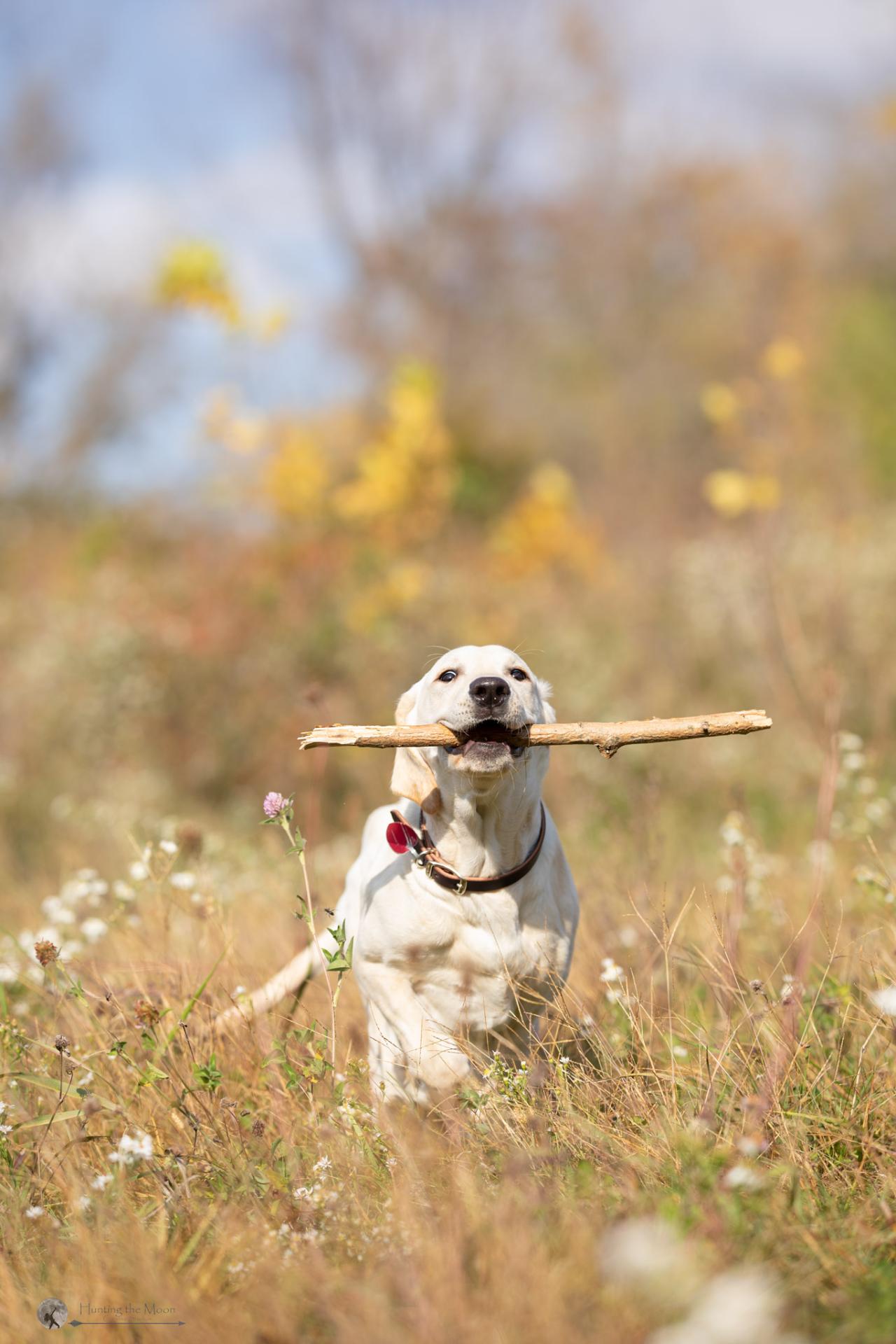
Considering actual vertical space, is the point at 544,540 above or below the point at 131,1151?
above

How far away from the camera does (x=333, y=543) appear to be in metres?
9.07

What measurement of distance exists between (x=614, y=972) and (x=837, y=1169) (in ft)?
2.58

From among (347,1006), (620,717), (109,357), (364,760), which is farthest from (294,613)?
(109,357)

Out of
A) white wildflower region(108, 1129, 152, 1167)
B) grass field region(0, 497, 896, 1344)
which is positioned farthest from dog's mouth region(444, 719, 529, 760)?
white wildflower region(108, 1129, 152, 1167)

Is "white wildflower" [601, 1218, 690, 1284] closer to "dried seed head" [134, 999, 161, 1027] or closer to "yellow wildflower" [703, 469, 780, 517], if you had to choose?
"dried seed head" [134, 999, 161, 1027]

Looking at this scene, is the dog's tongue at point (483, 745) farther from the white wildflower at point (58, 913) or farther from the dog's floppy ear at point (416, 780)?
the white wildflower at point (58, 913)

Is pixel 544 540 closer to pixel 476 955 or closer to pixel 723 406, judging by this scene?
pixel 723 406

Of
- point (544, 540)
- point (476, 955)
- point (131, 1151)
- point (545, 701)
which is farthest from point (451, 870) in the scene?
point (544, 540)

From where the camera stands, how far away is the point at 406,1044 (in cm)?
296

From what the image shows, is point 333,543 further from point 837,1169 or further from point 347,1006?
Result: point 837,1169

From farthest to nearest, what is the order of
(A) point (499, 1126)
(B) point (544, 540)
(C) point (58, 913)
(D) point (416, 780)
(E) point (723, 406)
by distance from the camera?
(B) point (544, 540)
(E) point (723, 406)
(C) point (58, 913)
(D) point (416, 780)
(A) point (499, 1126)

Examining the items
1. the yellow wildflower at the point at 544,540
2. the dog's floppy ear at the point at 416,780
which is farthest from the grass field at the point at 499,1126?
the yellow wildflower at the point at 544,540

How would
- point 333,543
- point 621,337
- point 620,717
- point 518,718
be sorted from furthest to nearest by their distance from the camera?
point 621,337, point 333,543, point 620,717, point 518,718

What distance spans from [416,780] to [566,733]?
473 mm
